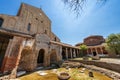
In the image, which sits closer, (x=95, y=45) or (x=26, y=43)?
(x=26, y=43)

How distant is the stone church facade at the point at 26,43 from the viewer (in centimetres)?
975

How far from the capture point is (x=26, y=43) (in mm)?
11188

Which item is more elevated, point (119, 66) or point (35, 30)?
point (35, 30)

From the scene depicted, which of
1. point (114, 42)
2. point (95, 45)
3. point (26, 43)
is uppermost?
point (95, 45)

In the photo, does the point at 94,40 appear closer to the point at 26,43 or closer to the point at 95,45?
the point at 95,45

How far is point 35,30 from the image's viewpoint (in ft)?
62.1

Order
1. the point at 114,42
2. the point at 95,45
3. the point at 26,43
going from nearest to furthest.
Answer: the point at 26,43, the point at 114,42, the point at 95,45

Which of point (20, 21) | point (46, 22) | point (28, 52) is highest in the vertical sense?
point (46, 22)

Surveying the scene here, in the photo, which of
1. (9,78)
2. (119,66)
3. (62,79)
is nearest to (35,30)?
(9,78)

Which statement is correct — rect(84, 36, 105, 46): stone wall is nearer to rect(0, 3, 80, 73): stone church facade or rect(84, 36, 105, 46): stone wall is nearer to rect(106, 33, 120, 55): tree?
rect(106, 33, 120, 55): tree

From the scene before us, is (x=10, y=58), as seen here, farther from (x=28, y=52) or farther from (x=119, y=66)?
(x=119, y=66)

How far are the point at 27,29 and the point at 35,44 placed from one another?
23.3 ft

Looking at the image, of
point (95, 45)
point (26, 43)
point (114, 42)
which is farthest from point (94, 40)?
point (26, 43)

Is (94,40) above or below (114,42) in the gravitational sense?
above
